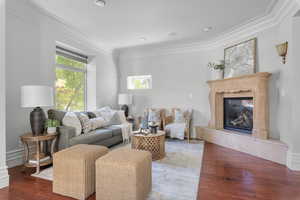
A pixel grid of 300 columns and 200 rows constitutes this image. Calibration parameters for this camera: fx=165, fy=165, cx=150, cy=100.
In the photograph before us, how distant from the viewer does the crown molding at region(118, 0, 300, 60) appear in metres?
2.84

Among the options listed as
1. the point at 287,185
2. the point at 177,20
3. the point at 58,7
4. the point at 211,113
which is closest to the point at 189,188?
the point at 287,185

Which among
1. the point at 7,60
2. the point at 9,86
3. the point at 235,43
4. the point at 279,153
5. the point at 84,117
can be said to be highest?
the point at 235,43

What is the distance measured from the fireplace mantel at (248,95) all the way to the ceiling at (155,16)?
124 cm

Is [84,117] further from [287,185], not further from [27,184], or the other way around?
[287,185]

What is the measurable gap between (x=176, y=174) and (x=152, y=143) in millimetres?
800

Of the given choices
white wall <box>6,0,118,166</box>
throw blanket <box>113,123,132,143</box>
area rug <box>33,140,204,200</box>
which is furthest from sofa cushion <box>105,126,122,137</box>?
white wall <box>6,0,118,166</box>

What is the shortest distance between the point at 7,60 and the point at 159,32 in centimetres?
311

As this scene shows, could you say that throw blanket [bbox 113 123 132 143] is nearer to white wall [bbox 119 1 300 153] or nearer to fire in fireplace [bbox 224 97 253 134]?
white wall [bbox 119 1 300 153]

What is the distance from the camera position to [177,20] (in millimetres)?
3479

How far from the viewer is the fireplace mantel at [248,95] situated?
3248 millimetres

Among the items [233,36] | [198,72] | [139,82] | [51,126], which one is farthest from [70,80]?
[233,36]

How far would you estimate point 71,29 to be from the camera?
3.86 metres

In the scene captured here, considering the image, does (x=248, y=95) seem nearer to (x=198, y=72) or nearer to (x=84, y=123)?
(x=198, y=72)

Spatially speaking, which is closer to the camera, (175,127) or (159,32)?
(159,32)
